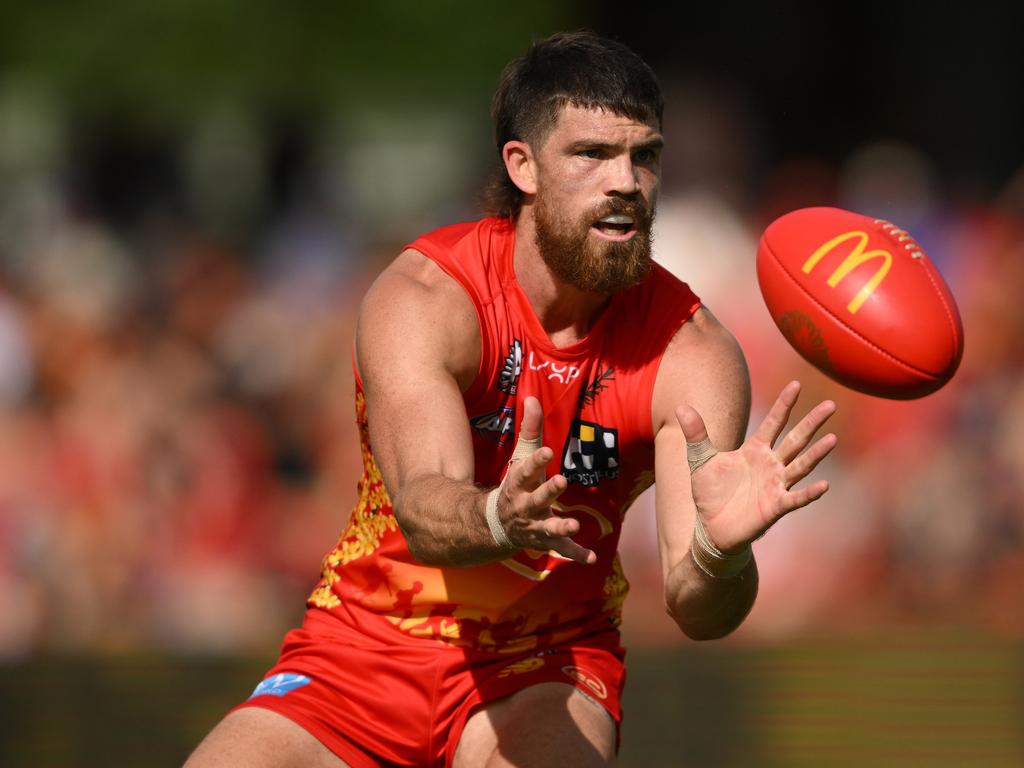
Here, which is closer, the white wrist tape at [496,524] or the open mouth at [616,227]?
the white wrist tape at [496,524]

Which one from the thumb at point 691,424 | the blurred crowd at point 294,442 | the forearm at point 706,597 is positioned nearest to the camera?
the thumb at point 691,424

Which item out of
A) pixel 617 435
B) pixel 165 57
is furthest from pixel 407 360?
pixel 165 57

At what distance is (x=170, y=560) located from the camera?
10.1 metres

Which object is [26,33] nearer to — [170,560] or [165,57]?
[165,57]

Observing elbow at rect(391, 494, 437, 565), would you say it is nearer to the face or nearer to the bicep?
the bicep

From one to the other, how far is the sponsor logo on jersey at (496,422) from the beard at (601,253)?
0.45 metres

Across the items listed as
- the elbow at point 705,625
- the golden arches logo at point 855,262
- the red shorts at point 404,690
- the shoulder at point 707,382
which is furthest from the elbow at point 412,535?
the golden arches logo at point 855,262

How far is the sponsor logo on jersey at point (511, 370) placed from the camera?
16.8ft

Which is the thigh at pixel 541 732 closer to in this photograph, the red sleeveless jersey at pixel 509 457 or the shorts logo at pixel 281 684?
the red sleeveless jersey at pixel 509 457

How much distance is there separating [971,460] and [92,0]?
7.16m

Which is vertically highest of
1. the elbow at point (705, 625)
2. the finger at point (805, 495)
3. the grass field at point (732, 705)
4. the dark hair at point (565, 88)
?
the dark hair at point (565, 88)

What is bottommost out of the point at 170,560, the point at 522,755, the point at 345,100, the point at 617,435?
the point at 170,560

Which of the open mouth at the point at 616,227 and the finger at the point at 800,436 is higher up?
the open mouth at the point at 616,227

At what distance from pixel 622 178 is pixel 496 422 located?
2.69ft
